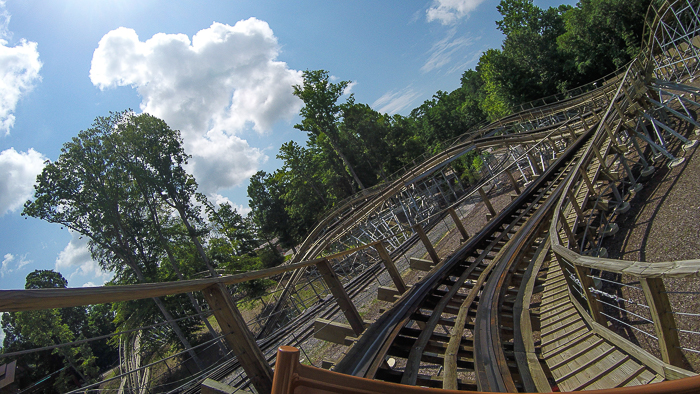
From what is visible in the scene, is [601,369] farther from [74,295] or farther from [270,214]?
[270,214]

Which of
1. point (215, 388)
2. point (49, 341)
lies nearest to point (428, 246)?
point (215, 388)

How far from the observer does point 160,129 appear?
1969 centimetres

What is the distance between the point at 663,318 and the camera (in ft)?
7.43

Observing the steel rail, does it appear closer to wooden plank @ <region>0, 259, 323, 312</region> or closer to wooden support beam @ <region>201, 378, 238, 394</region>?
wooden support beam @ <region>201, 378, 238, 394</region>

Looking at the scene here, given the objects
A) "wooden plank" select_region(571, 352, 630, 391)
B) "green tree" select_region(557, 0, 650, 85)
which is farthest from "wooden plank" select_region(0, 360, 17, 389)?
"green tree" select_region(557, 0, 650, 85)

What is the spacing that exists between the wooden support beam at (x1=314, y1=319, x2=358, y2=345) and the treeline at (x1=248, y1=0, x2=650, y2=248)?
1077 inches

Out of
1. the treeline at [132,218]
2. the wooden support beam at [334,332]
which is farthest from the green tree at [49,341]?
the wooden support beam at [334,332]

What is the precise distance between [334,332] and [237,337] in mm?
2002

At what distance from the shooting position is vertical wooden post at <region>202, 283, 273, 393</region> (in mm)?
2232

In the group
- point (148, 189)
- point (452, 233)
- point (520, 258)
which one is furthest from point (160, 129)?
point (520, 258)

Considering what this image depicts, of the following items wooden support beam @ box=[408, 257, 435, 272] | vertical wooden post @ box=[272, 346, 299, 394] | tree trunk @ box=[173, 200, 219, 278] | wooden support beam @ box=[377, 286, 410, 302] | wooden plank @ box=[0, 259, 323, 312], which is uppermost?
tree trunk @ box=[173, 200, 219, 278]

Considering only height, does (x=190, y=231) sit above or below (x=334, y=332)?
above

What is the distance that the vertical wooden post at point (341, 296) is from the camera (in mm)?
3932

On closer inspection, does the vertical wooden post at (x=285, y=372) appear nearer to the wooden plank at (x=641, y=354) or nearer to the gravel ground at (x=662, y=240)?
the wooden plank at (x=641, y=354)
